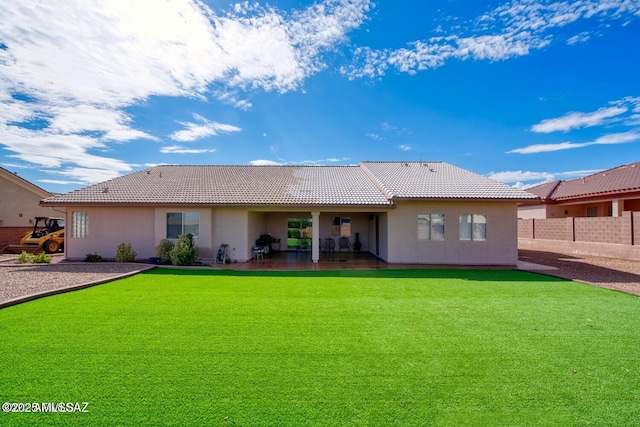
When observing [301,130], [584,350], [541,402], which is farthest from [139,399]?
[301,130]

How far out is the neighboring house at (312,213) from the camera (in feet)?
43.7

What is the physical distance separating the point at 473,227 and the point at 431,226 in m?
1.90

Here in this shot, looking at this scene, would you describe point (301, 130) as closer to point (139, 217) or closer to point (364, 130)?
point (364, 130)

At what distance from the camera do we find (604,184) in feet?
68.0

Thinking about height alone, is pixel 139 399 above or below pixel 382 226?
below

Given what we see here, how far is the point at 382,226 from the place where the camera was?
1516 centimetres

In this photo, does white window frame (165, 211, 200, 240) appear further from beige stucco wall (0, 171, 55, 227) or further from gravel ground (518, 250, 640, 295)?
gravel ground (518, 250, 640, 295)

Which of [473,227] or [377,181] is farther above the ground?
[377,181]

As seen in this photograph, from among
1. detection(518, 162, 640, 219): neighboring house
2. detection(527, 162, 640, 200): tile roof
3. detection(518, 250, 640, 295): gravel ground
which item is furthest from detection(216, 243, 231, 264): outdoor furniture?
detection(527, 162, 640, 200): tile roof

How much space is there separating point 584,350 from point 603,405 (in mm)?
1629

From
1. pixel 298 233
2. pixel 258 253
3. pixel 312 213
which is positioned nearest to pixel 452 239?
pixel 312 213

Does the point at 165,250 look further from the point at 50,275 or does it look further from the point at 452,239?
the point at 452,239

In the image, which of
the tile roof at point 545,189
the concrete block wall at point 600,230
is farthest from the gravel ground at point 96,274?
the tile roof at point 545,189

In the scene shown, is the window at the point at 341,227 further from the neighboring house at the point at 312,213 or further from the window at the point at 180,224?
the window at the point at 180,224
